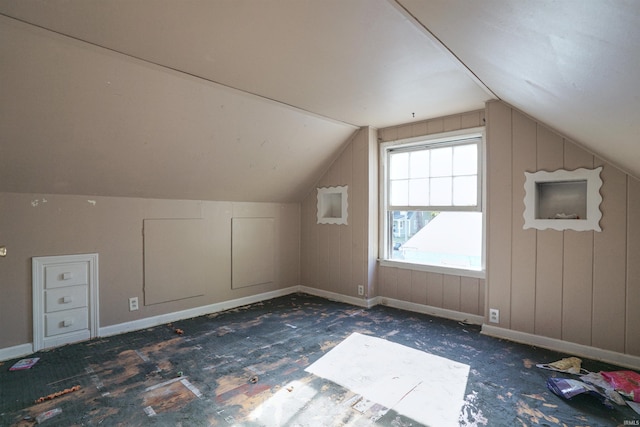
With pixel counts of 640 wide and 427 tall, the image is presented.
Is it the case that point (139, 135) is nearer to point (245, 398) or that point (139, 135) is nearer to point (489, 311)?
point (245, 398)

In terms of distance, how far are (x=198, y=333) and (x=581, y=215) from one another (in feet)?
12.6

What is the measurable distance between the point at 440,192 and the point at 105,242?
369cm

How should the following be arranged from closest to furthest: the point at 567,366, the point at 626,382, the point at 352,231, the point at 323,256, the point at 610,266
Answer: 1. the point at 626,382
2. the point at 567,366
3. the point at 610,266
4. the point at 352,231
5. the point at 323,256

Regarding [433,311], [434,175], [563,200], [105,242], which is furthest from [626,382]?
[105,242]

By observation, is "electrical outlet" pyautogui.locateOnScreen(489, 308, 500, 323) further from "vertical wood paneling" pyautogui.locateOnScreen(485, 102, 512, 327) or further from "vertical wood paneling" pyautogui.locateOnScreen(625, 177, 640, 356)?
"vertical wood paneling" pyautogui.locateOnScreen(625, 177, 640, 356)

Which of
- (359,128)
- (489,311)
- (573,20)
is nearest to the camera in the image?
(573,20)

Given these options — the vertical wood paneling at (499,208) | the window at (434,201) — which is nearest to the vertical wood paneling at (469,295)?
the window at (434,201)

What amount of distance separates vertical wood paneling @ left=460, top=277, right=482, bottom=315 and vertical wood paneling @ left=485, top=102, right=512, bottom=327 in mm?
284

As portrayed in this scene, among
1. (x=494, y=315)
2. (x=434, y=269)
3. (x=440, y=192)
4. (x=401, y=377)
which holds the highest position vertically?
(x=440, y=192)

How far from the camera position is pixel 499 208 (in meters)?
3.39

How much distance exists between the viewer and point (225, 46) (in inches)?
87.3

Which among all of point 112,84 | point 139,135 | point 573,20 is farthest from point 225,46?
point 573,20

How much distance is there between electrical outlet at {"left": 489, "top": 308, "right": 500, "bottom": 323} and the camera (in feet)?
11.1

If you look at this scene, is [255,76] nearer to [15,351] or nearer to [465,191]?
[465,191]
